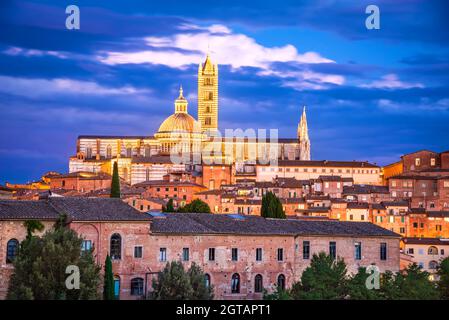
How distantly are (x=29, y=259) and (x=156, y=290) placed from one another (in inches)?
148

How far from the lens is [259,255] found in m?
37.4

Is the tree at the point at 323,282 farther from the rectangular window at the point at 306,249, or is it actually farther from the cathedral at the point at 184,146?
the cathedral at the point at 184,146

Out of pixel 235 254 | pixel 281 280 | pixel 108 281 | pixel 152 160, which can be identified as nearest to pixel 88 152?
pixel 152 160

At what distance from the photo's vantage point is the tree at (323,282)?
106ft

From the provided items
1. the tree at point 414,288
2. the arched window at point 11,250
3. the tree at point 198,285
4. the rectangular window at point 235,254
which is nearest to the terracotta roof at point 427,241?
the rectangular window at point 235,254

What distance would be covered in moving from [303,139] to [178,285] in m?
90.8

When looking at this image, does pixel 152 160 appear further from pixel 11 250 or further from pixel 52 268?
pixel 52 268

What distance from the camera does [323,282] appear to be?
33.2m

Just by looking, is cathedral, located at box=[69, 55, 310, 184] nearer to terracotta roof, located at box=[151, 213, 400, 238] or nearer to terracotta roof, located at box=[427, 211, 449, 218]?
terracotta roof, located at box=[427, 211, 449, 218]

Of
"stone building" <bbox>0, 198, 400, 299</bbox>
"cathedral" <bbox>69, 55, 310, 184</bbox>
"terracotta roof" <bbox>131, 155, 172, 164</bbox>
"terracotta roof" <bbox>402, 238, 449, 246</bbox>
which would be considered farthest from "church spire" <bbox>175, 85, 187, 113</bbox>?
"stone building" <bbox>0, 198, 400, 299</bbox>

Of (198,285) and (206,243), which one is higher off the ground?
(206,243)
